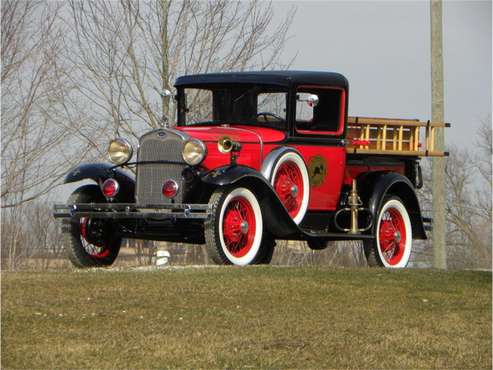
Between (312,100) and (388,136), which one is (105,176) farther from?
(388,136)

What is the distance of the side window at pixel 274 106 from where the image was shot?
48.1 ft

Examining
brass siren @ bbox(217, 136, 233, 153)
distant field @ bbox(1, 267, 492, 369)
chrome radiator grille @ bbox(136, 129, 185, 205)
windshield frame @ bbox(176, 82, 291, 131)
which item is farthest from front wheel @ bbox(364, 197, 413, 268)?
chrome radiator grille @ bbox(136, 129, 185, 205)

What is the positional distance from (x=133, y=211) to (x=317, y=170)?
2.49m

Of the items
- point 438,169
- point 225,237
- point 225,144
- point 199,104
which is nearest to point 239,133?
point 225,144

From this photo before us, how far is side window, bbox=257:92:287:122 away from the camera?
14.7 m

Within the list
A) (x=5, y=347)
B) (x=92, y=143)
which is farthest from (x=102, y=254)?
(x=92, y=143)

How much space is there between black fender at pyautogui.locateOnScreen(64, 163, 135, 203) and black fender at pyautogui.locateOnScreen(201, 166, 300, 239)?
140 cm

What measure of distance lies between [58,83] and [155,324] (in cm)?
1438

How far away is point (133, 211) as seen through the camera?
530 inches

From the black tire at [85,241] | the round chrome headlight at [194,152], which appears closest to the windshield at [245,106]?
the round chrome headlight at [194,152]

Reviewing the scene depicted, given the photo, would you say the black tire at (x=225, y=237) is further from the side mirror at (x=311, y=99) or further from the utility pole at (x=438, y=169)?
the utility pole at (x=438, y=169)

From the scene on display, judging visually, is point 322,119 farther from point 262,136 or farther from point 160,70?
point 160,70

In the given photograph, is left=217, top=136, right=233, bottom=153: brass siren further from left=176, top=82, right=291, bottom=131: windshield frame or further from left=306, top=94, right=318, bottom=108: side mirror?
left=306, top=94, right=318, bottom=108: side mirror

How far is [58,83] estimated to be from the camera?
74.9ft
